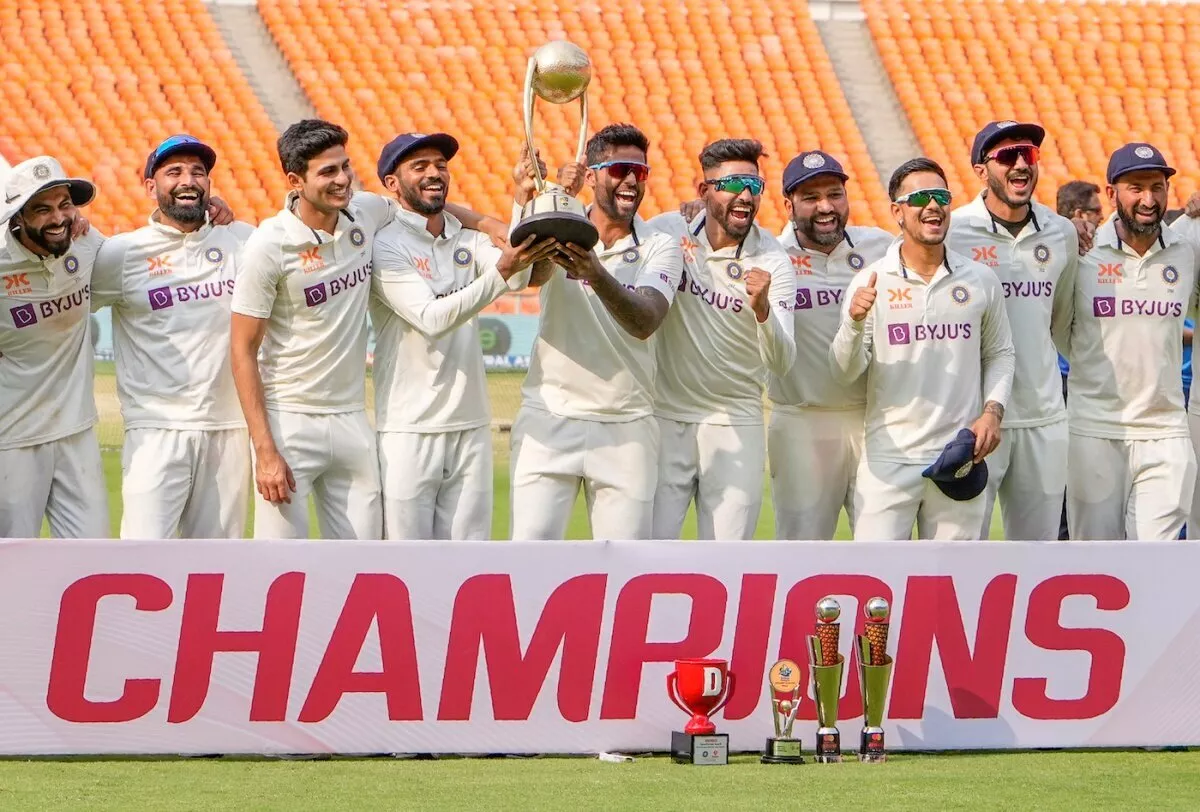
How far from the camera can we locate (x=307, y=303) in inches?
244

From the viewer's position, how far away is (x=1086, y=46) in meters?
23.5

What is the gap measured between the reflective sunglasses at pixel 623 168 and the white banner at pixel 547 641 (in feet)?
4.79

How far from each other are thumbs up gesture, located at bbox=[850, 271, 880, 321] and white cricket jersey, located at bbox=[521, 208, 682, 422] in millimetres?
655

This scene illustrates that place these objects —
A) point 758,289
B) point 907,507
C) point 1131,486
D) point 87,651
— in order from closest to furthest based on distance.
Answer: point 87,651 → point 758,289 → point 907,507 → point 1131,486

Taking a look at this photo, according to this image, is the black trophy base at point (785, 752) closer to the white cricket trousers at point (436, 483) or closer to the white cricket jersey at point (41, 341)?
the white cricket trousers at point (436, 483)

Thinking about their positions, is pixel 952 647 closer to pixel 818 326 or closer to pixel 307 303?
pixel 818 326

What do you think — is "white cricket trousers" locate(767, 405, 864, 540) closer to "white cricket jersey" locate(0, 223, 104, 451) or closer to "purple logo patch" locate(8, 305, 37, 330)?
"white cricket jersey" locate(0, 223, 104, 451)

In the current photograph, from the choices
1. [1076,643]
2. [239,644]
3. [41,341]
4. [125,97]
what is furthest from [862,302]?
[125,97]

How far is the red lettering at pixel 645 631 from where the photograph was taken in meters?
5.55

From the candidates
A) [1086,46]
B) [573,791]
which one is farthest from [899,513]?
[1086,46]

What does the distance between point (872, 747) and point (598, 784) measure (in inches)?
38.8

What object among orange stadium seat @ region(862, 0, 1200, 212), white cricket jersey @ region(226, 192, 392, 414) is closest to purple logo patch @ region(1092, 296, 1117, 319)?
white cricket jersey @ region(226, 192, 392, 414)

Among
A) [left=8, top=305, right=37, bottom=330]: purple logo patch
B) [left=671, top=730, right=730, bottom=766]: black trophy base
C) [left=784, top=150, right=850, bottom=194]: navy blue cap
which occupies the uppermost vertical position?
[left=8, top=305, right=37, bottom=330]: purple logo patch

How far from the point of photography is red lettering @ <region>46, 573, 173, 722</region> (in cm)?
535
